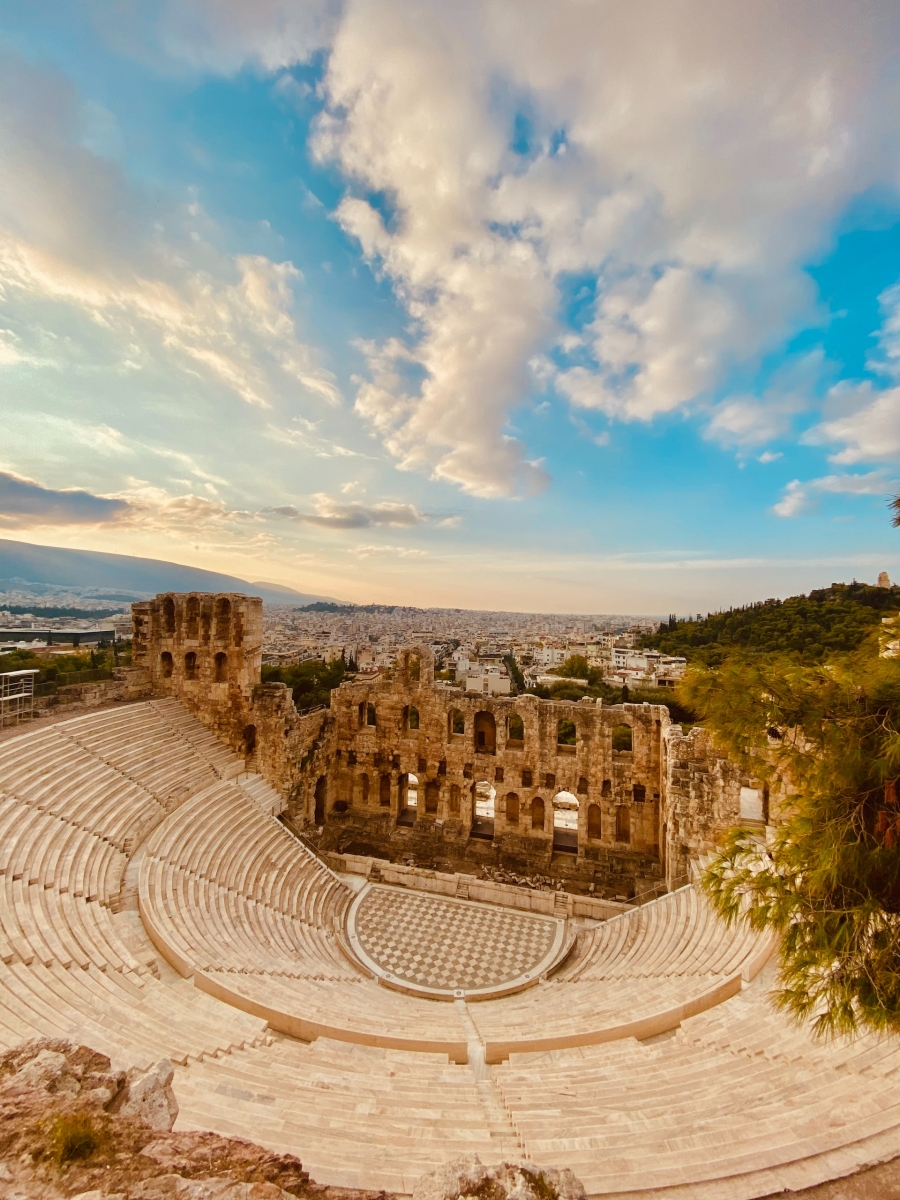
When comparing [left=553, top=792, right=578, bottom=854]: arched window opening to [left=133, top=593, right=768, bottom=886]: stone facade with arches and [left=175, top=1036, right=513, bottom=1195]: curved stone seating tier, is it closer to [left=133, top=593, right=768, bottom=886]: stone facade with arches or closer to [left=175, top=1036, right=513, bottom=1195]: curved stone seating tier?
[left=133, top=593, right=768, bottom=886]: stone facade with arches

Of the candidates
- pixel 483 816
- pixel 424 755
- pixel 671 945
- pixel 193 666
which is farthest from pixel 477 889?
pixel 193 666

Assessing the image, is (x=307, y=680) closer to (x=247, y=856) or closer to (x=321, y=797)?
(x=321, y=797)

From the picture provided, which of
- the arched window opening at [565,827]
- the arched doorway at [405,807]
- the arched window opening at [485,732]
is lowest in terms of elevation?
the arched window opening at [565,827]

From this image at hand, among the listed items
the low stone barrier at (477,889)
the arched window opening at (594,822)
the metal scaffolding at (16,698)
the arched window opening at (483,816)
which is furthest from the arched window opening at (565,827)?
the metal scaffolding at (16,698)

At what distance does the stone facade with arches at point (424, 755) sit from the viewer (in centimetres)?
1964

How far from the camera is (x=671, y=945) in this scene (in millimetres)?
13094

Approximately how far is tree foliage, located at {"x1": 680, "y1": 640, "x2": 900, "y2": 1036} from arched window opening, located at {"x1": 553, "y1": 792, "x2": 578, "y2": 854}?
48.5 ft

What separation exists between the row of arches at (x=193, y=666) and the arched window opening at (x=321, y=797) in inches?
242

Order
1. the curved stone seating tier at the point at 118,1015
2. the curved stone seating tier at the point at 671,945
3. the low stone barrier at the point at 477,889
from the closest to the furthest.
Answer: the curved stone seating tier at the point at 118,1015 → the curved stone seating tier at the point at 671,945 → the low stone barrier at the point at 477,889

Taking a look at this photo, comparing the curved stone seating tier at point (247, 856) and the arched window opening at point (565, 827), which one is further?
the arched window opening at point (565, 827)

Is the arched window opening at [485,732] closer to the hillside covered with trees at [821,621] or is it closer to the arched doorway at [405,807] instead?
the arched doorway at [405,807]

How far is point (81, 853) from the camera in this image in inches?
485

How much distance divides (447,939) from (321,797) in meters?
9.40

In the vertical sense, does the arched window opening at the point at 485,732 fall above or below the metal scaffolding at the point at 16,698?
below
